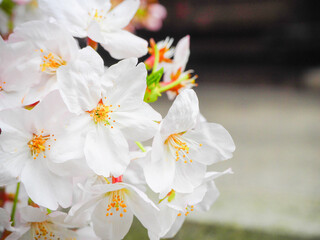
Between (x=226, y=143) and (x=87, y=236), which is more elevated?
(x=226, y=143)

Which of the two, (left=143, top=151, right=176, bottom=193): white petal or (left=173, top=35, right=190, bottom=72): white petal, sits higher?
(left=173, top=35, right=190, bottom=72): white petal

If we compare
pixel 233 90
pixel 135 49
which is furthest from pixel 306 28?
pixel 135 49

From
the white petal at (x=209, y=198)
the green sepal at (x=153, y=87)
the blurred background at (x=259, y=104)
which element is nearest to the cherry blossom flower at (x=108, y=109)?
the green sepal at (x=153, y=87)

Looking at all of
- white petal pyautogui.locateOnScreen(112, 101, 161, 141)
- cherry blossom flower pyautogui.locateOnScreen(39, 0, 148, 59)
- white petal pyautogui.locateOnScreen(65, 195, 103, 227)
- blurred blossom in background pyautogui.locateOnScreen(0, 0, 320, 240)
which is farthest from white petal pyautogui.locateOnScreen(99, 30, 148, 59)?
blurred blossom in background pyautogui.locateOnScreen(0, 0, 320, 240)

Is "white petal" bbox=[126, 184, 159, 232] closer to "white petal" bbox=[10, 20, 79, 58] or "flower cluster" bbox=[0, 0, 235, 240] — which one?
"flower cluster" bbox=[0, 0, 235, 240]

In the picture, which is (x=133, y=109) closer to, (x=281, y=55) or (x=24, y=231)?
(x=24, y=231)

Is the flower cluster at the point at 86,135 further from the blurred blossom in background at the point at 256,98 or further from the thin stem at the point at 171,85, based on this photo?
the blurred blossom in background at the point at 256,98

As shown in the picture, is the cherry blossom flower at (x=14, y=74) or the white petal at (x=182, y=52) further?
the white petal at (x=182, y=52)
